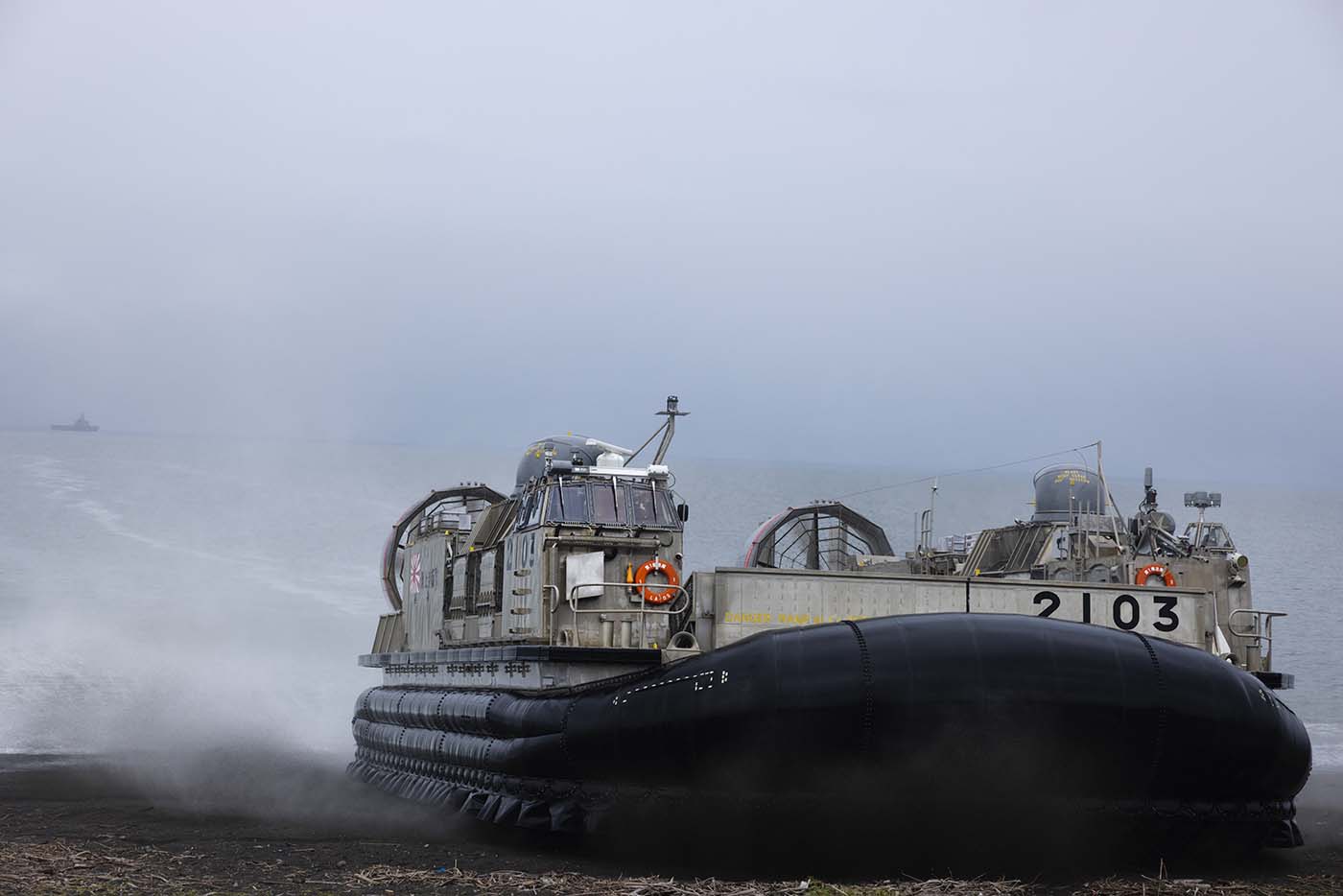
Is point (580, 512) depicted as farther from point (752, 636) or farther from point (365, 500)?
point (365, 500)

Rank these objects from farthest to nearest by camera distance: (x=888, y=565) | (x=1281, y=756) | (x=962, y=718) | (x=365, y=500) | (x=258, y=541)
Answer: (x=365, y=500) → (x=258, y=541) → (x=888, y=565) → (x=1281, y=756) → (x=962, y=718)

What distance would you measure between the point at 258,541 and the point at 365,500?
13497 millimetres

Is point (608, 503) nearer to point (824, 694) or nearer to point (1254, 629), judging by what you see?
point (824, 694)

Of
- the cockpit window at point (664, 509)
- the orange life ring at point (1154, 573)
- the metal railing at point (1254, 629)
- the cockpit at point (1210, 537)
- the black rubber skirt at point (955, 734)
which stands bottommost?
the black rubber skirt at point (955, 734)

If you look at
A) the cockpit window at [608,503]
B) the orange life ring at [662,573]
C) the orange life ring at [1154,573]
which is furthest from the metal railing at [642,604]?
the orange life ring at [1154,573]

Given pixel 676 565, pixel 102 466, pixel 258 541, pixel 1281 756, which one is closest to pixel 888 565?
pixel 676 565

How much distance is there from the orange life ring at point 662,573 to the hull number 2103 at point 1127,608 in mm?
3196

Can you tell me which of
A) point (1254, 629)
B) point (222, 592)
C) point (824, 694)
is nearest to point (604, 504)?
point (824, 694)

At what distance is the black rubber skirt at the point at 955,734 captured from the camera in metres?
10.4

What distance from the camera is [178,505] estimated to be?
57438 millimetres

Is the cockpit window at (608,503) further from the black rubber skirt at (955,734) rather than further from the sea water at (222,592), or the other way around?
the sea water at (222,592)

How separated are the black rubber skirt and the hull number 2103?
4.28 feet

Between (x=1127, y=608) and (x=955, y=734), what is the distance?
3.05 metres

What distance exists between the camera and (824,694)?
10.5m
